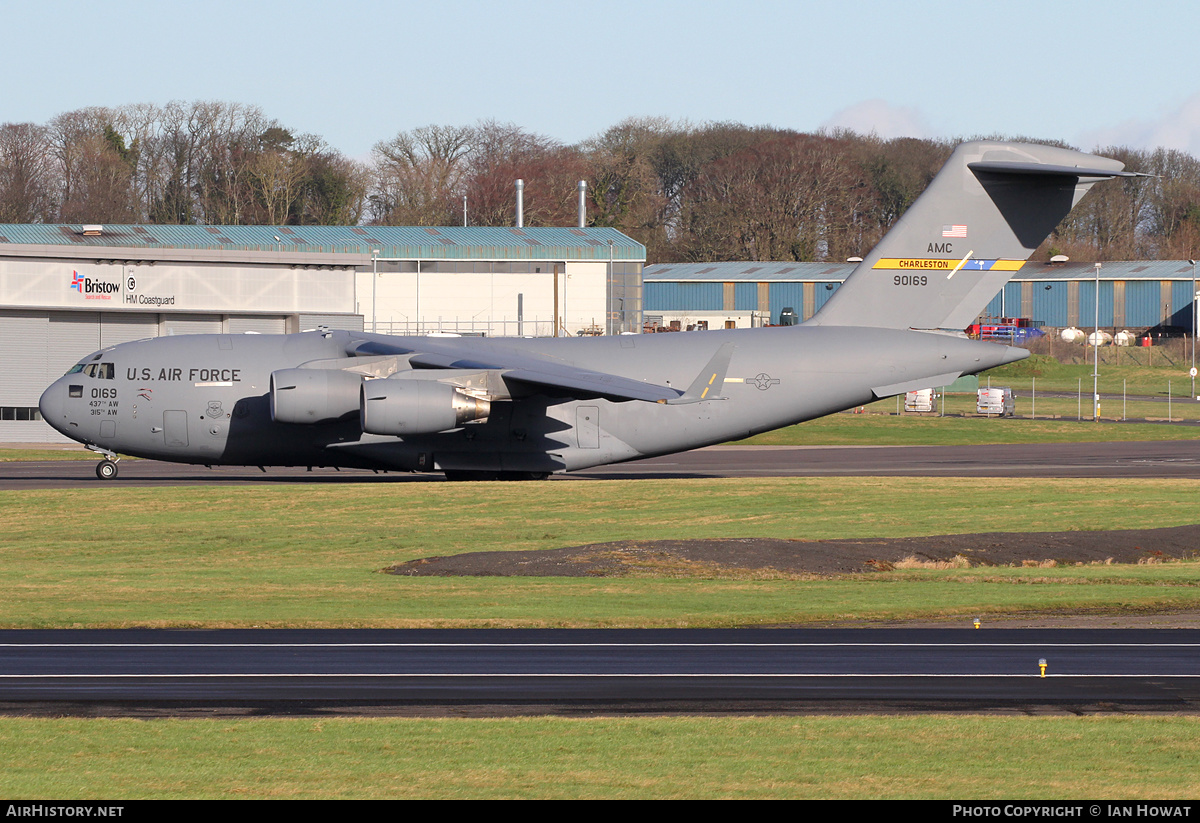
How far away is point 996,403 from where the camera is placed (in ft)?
213

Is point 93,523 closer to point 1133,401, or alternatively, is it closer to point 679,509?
point 679,509

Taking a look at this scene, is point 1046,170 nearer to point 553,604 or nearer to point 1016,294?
point 553,604

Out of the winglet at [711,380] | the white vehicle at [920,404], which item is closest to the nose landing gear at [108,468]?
the winglet at [711,380]

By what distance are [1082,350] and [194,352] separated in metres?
86.1

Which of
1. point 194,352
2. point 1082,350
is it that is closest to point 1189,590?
point 194,352

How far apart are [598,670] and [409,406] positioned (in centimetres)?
1720

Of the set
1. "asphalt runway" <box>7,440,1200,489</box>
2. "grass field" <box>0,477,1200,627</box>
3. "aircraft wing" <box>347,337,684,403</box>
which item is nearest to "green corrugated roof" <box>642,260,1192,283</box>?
"asphalt runway" <box>7,440,1200,489</box>

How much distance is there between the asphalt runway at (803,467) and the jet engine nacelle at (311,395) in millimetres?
4360

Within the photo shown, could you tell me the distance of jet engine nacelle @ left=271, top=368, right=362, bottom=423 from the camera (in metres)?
30.2

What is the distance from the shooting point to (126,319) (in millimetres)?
55000

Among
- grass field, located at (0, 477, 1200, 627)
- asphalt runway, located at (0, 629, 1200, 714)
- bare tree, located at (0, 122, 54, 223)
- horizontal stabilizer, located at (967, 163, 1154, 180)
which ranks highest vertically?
bare tree, located at (0, 122, 54, 223)

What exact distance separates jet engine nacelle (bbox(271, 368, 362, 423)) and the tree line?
94108 mm

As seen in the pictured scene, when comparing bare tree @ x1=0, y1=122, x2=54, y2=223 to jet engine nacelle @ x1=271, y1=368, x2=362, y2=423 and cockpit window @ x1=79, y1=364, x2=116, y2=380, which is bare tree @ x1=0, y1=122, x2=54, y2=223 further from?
jet engine nacelle @ x1=271, y1=368, x2=362, y2=423

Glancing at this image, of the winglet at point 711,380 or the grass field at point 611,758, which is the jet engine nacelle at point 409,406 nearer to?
the winglet at point 711,380
